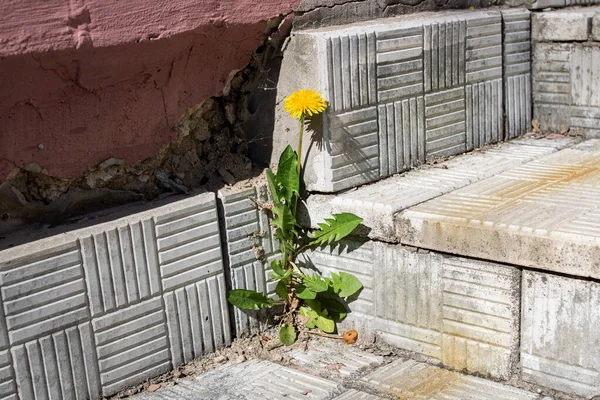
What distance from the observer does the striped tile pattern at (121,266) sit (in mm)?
3088

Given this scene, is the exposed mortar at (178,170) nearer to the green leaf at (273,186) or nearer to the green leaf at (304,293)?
the green leaf at (273,186)

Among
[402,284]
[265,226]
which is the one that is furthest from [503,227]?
[265,226]

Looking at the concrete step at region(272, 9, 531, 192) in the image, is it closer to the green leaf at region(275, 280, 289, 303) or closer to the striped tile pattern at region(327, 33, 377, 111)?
the striped tile pattern at region(327, 33, 377, 111)

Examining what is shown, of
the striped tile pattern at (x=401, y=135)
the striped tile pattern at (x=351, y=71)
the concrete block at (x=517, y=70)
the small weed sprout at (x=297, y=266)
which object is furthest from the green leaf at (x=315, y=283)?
the concrete block at (x=517, y=70)

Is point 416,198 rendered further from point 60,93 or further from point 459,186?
A: point 60,93

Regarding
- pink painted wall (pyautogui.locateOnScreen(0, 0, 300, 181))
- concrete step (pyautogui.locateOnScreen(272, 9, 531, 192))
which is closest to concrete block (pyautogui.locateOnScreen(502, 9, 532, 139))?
concrete step (pyautogui.locateOnScreen(272, 9, 531, 192))

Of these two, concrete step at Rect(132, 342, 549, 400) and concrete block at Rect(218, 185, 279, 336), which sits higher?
concrete block at Rect(218, 185, 279, 336)

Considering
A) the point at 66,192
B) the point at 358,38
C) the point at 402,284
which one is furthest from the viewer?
the point at 358,38

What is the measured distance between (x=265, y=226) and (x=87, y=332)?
956 millimetres

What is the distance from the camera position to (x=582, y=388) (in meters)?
2.97

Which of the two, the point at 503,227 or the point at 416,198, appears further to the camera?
the point at 416,198

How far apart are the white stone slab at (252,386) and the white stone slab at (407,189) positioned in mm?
669

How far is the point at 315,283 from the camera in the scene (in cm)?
356

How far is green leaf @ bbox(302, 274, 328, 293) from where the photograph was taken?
354cm
